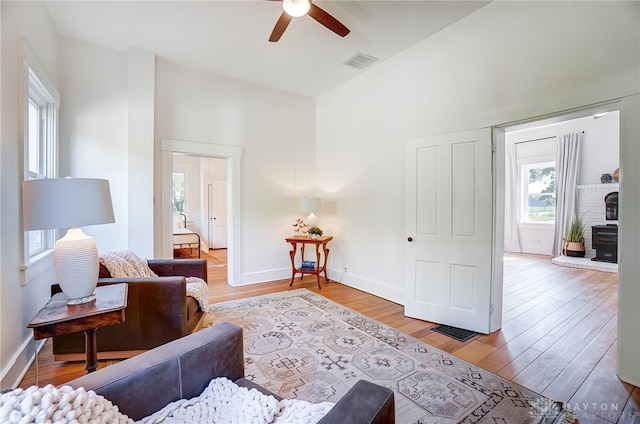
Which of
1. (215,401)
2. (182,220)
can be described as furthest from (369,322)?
(182,220)

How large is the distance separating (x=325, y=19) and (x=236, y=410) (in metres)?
2.78

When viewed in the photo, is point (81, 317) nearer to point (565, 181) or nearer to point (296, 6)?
point (296, 6)

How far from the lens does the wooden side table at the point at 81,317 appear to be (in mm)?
1492

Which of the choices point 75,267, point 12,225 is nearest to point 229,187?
point 12,225

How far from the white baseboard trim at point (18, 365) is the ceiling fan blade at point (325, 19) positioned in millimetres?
3002

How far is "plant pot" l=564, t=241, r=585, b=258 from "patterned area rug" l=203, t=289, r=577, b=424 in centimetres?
590

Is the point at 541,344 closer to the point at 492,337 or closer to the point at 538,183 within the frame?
the point at 492,337

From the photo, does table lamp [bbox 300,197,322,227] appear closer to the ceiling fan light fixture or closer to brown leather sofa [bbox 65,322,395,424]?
the ceiling fan light fixture

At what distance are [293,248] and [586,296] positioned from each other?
418cm

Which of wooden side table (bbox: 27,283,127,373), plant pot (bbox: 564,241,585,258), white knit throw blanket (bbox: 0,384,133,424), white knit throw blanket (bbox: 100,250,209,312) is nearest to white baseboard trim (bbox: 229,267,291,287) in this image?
white knit throw blanket (bbox: 100,250,209,312)

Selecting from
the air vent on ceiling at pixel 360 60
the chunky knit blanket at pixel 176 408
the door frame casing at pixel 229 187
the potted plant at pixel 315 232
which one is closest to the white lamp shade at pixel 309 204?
the potted plant at pixel 315 232

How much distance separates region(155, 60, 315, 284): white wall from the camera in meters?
3.97

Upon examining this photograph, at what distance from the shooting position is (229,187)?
4445mm

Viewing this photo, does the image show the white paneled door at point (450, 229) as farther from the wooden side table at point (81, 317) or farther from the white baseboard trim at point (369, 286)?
the wooden side table at point (81, 317)
